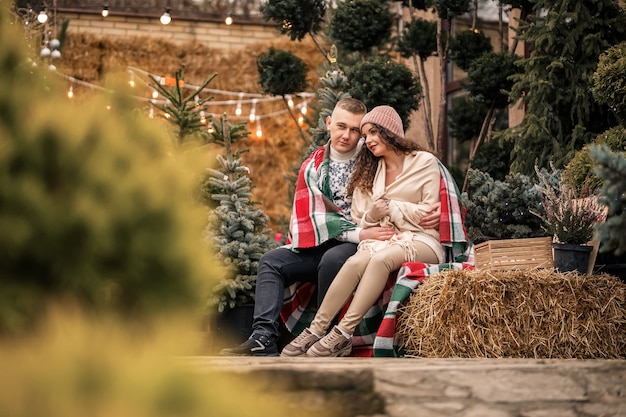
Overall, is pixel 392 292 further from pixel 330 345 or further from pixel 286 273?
pixel 286 273

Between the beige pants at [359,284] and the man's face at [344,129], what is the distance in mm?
799

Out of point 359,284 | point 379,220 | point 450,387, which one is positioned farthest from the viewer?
point 379,220

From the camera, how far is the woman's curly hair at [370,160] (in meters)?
4.63

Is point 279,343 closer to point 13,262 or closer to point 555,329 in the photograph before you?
point 555,329

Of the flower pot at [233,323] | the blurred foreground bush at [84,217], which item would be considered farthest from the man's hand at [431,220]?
the blurred foreground bush at [84,217]

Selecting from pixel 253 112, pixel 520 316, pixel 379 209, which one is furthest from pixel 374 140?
pixel 253 112

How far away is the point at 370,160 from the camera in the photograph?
187 inches

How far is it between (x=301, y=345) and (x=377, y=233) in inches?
28.6

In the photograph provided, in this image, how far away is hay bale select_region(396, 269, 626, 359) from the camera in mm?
3799

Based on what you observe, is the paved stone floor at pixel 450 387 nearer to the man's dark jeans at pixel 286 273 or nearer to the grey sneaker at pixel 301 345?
the grey sneaker at pixel 301 345

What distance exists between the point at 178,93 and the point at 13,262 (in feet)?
17.8

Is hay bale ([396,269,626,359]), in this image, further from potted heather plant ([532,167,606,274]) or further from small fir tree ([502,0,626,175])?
small fir tree ([502,0,626,175])

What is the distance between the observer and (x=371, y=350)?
437 cm

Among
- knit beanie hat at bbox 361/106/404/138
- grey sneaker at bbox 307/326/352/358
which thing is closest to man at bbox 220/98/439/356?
knit beanie hat at bbox 361/106/404/138
